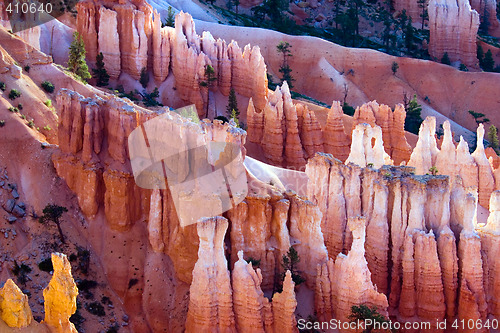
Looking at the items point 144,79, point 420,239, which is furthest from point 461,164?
point 144,79

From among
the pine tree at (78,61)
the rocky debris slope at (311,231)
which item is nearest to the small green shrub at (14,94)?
the rocky debris slope at (311,231)

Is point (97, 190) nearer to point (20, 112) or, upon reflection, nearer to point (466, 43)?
point (20, 112)

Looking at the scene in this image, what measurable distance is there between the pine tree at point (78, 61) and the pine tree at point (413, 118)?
118ft

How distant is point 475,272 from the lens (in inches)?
1697

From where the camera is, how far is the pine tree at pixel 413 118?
84250 millimetres

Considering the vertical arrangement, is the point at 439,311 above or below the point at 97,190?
below

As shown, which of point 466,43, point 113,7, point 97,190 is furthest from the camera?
point 466,43

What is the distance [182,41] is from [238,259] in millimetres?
35349

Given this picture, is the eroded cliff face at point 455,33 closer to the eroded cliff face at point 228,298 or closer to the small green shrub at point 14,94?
the small green shrub at point 14,94

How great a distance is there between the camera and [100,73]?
67.4 meters

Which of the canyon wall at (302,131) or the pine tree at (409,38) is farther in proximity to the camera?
the pine tree at (409,38)

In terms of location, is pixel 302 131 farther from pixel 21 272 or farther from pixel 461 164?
pixel 21 272

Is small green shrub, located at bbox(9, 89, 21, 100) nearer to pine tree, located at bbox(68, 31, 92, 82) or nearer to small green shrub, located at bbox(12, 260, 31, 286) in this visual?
pine tree, located at bbox(68, 31, 92, 82)

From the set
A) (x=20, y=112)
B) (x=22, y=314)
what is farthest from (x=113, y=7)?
(x=22, y=314)
